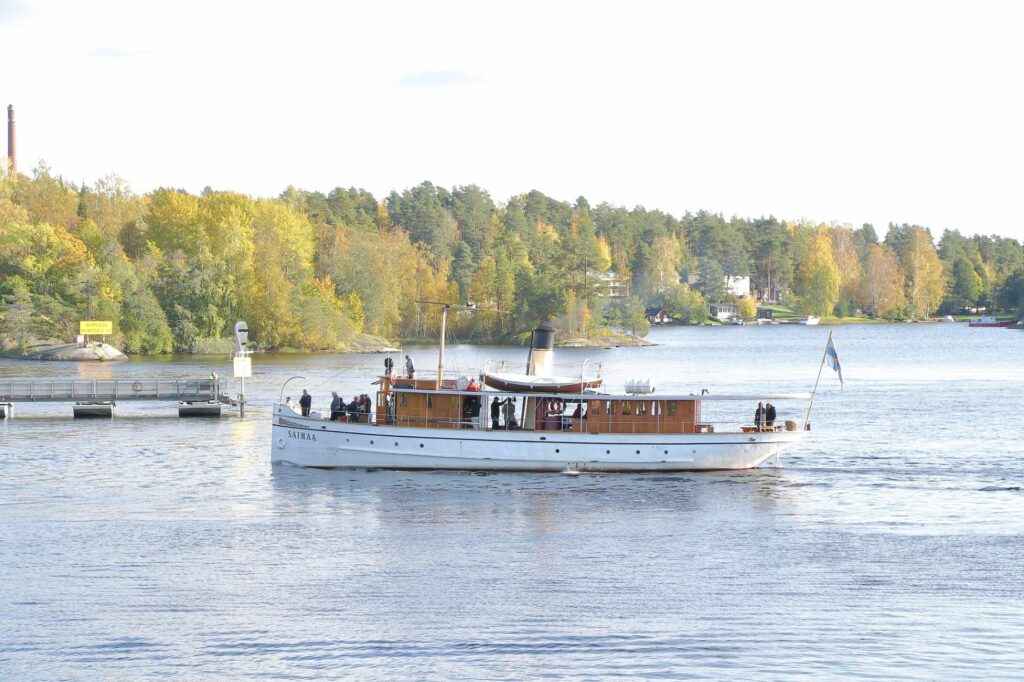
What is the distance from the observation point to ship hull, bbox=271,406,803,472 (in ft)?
169

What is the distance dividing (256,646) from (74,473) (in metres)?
27.2

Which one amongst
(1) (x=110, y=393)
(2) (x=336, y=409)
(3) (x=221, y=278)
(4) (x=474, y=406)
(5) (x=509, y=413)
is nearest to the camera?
(4) (x=474, y=406)

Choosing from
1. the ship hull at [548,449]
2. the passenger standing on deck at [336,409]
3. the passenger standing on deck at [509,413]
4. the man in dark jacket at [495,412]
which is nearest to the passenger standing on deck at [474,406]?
the man in dark jacket at [495,412]

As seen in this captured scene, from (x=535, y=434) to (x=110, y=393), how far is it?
33.1 metres

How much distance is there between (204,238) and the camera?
148 m

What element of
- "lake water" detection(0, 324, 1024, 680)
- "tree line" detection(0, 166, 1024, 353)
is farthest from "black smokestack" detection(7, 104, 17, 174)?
"lake water" detection(0, 324, 1024, 680)

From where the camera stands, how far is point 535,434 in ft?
169

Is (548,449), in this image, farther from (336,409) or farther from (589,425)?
(336,409)

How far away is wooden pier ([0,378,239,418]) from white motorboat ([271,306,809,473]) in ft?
77.5

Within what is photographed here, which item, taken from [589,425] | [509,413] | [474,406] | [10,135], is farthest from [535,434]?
[10,135]

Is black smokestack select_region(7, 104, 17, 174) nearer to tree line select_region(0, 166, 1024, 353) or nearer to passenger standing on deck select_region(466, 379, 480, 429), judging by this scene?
tree line select_region(0, 166, 1024, 353)

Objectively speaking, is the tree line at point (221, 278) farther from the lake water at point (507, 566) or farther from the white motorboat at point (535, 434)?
the white motorboat at point (535, 434)

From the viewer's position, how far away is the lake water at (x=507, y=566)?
27.9 m

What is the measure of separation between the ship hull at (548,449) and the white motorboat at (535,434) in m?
0.04
